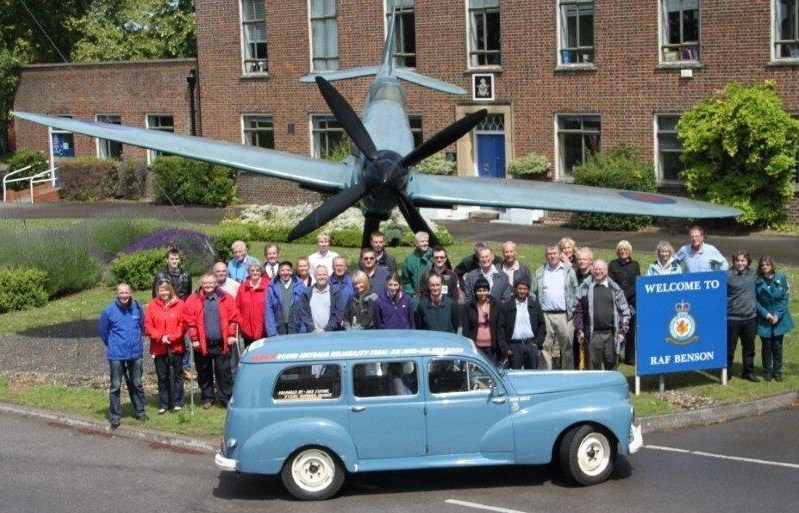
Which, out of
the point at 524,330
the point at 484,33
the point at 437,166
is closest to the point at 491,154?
the point at 437,166

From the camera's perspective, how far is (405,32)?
37.5m

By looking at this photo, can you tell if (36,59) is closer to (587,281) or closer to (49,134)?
(49,134)

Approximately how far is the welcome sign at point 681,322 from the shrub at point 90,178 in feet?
102

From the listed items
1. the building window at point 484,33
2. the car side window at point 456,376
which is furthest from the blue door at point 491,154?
the car side window at point 456,376

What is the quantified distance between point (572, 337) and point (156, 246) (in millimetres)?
11674

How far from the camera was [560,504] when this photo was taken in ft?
38.5

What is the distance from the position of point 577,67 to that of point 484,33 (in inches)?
127

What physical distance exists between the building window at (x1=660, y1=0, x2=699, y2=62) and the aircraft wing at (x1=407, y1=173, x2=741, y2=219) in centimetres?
1132

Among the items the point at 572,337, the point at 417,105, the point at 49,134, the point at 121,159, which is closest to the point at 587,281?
the point at 572,337

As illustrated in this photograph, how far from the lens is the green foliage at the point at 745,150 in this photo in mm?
29688

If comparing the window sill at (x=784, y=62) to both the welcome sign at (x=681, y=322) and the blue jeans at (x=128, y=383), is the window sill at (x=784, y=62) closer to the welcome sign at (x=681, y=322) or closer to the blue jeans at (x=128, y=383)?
the welcome sign at (x=681, y=322)

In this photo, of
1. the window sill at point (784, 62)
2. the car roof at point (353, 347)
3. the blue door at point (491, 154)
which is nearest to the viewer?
the car roof at point (353, 347)

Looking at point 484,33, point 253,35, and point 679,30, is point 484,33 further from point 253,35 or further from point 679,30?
point 253,35

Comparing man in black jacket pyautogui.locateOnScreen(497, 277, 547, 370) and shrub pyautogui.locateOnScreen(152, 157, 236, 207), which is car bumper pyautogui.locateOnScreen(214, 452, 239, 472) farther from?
shrub pyautogui.locateOnScreen(152, 157, 236, 207)
